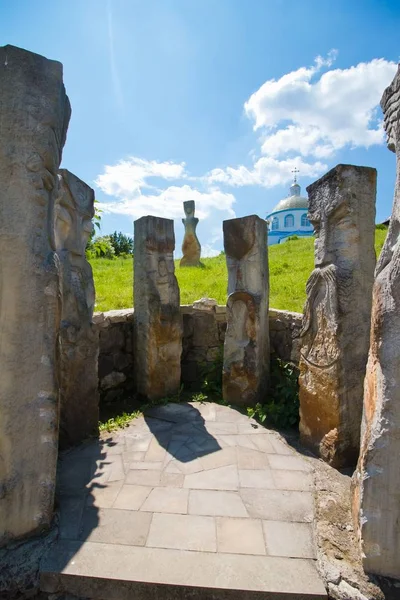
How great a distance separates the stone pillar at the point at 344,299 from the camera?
8.52 feet

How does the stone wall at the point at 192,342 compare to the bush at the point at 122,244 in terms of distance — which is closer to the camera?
the stone wall at the point at 192,342

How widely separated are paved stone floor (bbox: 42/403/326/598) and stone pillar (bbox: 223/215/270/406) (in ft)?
2.31

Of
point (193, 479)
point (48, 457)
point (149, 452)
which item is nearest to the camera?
point (48, 457)

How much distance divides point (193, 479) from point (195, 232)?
989 centimetres

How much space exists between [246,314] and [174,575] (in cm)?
272

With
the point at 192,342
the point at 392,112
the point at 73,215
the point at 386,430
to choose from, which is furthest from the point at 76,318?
the point at 392,112

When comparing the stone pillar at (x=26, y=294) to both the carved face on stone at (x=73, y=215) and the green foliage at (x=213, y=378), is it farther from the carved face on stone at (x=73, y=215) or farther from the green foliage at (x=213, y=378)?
the green foliage at (x=213, y=378)

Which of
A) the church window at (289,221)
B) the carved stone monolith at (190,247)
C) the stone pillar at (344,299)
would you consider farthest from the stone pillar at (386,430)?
the church window at (289,221)

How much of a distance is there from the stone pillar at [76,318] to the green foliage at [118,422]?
182mm

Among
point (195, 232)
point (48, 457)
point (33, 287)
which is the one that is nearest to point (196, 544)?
point (48, 457)

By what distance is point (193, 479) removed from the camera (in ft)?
8.36

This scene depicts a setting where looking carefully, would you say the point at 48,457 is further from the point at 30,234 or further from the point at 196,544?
the point at 30,234

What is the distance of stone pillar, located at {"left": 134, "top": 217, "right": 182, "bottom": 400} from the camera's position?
165 inches

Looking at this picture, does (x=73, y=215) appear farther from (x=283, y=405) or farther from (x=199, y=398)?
(x=283, y=405)
